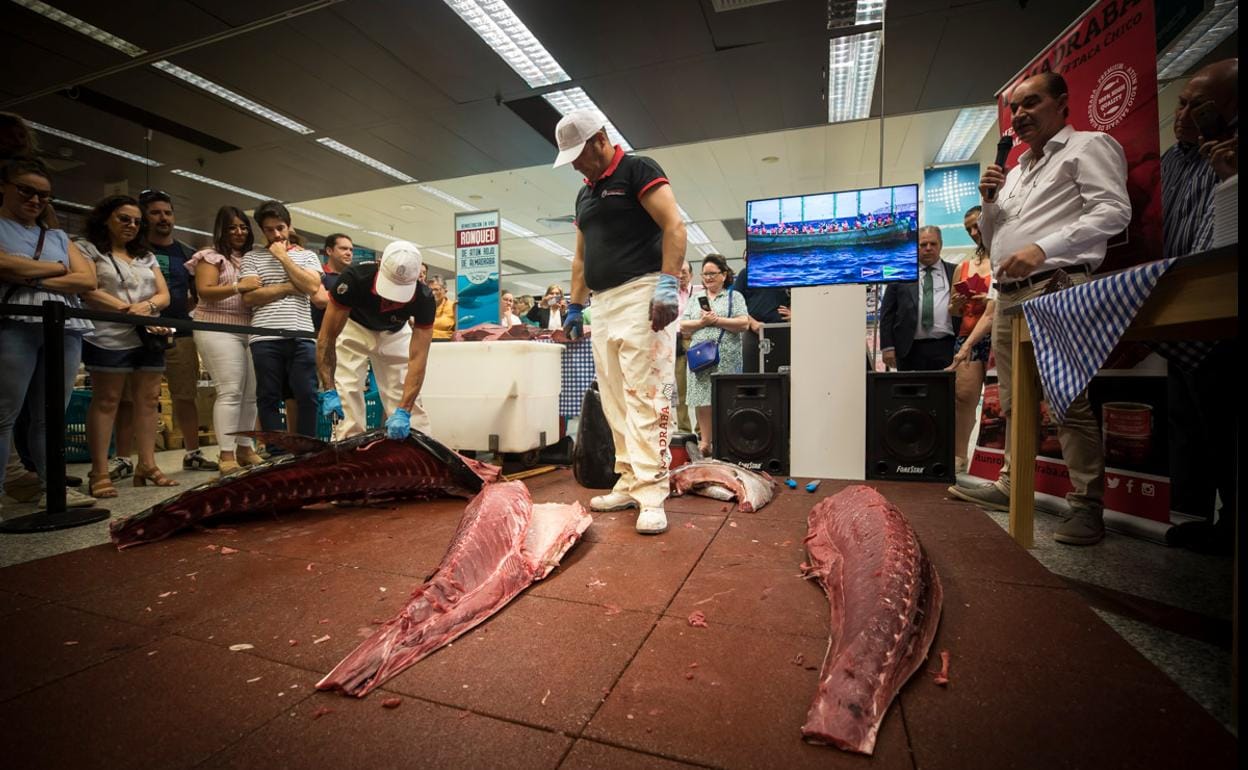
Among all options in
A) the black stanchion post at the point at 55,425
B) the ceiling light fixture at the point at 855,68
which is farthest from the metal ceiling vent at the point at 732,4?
the black stanchion post at the point at 55,425

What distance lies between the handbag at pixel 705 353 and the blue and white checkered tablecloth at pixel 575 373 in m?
1.56

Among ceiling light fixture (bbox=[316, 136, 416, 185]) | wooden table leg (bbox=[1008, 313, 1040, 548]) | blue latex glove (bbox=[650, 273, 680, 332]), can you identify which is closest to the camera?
wooden table leg (bbox=[1008, 313, 1040, 548])

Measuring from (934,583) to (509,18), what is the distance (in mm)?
6613

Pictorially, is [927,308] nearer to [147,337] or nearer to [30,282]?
[147,337]

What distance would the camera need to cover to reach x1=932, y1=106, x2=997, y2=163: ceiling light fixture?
7727 mm

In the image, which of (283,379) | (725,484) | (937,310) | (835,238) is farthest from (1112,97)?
(283,379)

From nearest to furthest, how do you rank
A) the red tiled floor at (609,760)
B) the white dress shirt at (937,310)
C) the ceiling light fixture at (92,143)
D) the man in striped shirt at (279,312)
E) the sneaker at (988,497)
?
1. the red tiled floor at (609,760)
2. the sneaker at (988,497)
3. the man in striped shirt at (279,312)
4. the white dress shirt at (937,310)
5. the ceiling light fixture at (92,143)

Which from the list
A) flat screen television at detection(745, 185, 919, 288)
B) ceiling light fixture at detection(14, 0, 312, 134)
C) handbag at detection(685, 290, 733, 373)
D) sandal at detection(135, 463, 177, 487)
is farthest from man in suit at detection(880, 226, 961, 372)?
ceiling light fixture at detection(14, 0, 312, 134)

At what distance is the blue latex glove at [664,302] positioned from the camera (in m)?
2.61

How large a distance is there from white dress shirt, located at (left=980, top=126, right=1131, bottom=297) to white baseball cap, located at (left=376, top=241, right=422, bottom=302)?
10.6 ft

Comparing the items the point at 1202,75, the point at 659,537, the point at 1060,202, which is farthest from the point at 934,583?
the point at 1202,75

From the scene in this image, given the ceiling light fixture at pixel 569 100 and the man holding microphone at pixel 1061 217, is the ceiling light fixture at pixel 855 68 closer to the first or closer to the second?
the ceiling light fixture at pixel 569 100

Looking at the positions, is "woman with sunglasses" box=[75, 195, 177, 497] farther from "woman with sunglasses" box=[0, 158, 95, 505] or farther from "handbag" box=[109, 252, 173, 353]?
"woman with sunglasses" box=[0, 158, 95, 505]

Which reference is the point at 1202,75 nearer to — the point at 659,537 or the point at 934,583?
the point at 934,583
